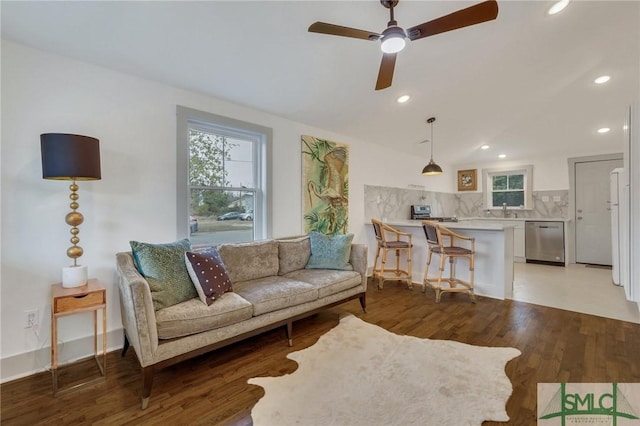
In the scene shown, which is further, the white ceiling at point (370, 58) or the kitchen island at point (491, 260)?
the kitchen island at point (491, 260)

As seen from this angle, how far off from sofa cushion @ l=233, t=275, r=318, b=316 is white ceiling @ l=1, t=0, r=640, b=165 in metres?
2.00

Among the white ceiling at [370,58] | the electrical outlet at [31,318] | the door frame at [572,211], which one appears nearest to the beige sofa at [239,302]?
the electrical outlet at [31,318]

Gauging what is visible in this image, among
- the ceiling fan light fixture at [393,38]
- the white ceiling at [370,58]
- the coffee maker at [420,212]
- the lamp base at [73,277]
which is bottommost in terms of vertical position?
the lamp base at [73,277]

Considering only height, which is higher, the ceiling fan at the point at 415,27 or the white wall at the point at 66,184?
the ceiling fan at the point at 415,27

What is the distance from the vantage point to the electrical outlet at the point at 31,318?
2045 mm

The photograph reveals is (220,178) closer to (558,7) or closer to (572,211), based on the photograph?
(558,7)

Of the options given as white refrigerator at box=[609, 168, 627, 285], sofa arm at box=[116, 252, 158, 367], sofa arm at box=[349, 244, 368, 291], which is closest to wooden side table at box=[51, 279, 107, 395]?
sofa arm at box=[116, 252, 158, 367]

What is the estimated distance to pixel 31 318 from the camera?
206cm

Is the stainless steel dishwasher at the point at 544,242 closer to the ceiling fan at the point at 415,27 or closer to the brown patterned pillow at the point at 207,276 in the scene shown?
the ceiling fan at the point at 415,27

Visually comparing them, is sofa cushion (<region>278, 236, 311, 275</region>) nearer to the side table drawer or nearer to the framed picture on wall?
the side table drawer

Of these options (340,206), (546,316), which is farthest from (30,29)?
(546,316)

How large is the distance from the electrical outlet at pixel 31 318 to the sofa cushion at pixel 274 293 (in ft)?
4.60

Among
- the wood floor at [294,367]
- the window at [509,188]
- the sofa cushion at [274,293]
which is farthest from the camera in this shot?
the window at [509,188]

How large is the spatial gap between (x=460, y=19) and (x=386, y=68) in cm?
60
